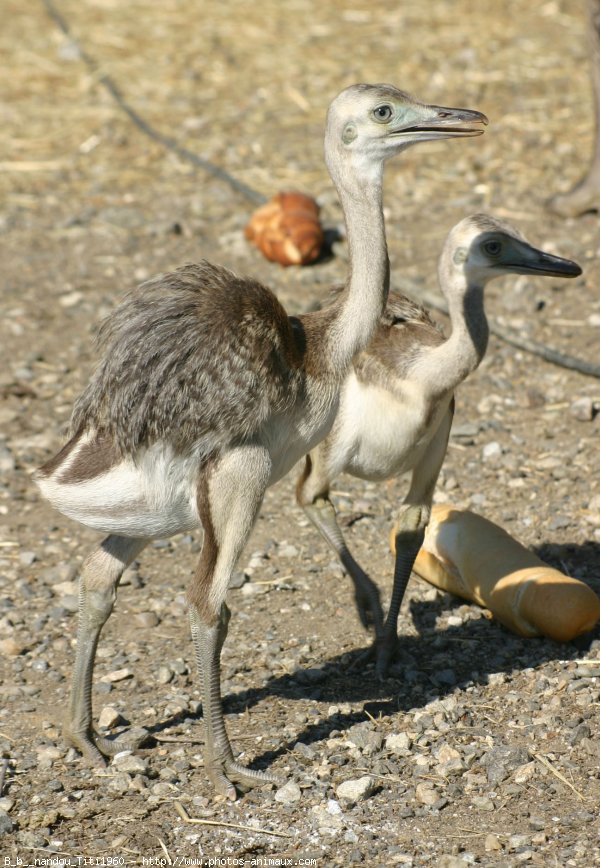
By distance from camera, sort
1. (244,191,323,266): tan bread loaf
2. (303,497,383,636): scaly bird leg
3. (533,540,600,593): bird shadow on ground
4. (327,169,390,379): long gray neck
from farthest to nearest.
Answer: (244,191,323,266): tan bread loaf, (533,540,600,593): bird shadow on ground, (303,497,383,636): scaly bird leg, (327,169,390,379): long gray neck

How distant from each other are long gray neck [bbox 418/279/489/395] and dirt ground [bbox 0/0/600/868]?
1.18 metres

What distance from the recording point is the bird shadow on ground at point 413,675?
5.12 m

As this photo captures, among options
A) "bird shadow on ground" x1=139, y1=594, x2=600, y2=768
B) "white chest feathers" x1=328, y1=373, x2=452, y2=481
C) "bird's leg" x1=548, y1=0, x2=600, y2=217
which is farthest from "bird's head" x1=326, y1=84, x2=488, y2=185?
"bird's leg" x1=548, y1=0, x2=600, y2=217

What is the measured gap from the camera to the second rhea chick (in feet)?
17.1

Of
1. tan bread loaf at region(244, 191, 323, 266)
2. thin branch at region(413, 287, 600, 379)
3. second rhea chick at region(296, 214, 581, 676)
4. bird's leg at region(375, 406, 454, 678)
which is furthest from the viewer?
tan bread loaf at region(244, 191, 323, 266)

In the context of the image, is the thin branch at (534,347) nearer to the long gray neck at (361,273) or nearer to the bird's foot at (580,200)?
the bird's foot at (580,200)

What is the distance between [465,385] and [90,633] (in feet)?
11.4

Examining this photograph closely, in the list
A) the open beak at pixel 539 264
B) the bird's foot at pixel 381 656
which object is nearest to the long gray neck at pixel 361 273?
the open beak at pixel 539 264

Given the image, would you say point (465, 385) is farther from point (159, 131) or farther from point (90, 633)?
point (159, 131)

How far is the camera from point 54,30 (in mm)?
12945

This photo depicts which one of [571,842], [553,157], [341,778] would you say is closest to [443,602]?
[341,778]

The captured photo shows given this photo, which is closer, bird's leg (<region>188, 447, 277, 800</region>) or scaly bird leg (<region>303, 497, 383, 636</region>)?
bird's leg (<region>188, 447, 277, 800</region>)

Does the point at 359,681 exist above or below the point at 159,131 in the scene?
below

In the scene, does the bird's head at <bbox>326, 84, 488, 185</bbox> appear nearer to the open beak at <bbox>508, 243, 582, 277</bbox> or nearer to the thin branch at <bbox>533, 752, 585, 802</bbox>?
the open beak at <bbox>508, 243, 582, 277</bbox>
